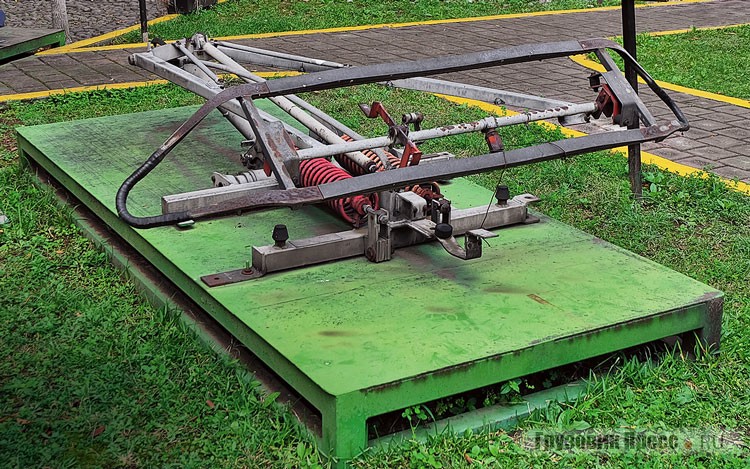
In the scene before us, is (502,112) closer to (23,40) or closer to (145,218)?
(23,40)

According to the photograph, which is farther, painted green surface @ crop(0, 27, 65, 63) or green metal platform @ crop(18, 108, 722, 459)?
painted green surface @ crop(0, 27, 65, 63)

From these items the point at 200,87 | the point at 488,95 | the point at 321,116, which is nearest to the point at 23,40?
the point at 200,87

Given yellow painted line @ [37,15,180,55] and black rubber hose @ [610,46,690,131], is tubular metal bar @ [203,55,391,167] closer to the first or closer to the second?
black rubber hose @ [610,46,690,131]

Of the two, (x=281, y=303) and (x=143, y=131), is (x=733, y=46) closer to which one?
(x=143, y=131)

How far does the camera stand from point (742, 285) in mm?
4293

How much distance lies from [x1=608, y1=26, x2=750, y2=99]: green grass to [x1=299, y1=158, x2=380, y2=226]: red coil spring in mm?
4480

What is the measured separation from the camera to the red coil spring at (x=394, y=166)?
408cm

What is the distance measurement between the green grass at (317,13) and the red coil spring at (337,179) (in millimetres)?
5745

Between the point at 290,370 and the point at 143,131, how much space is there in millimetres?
2851

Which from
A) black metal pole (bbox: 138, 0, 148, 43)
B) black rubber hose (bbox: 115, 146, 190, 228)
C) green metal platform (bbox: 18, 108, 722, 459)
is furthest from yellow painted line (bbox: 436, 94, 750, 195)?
black metal pole (bbox: 138, 0, 148, 43)

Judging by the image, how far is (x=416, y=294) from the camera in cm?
358

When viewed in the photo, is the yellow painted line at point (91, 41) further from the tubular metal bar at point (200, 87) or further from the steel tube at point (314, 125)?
the steel tube at point (314, 125)

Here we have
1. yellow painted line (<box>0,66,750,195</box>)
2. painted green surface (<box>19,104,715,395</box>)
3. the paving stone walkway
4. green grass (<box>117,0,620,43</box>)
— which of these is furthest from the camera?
green grass (<box>117,0,620,43</box>)

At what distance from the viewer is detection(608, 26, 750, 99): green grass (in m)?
8.12
